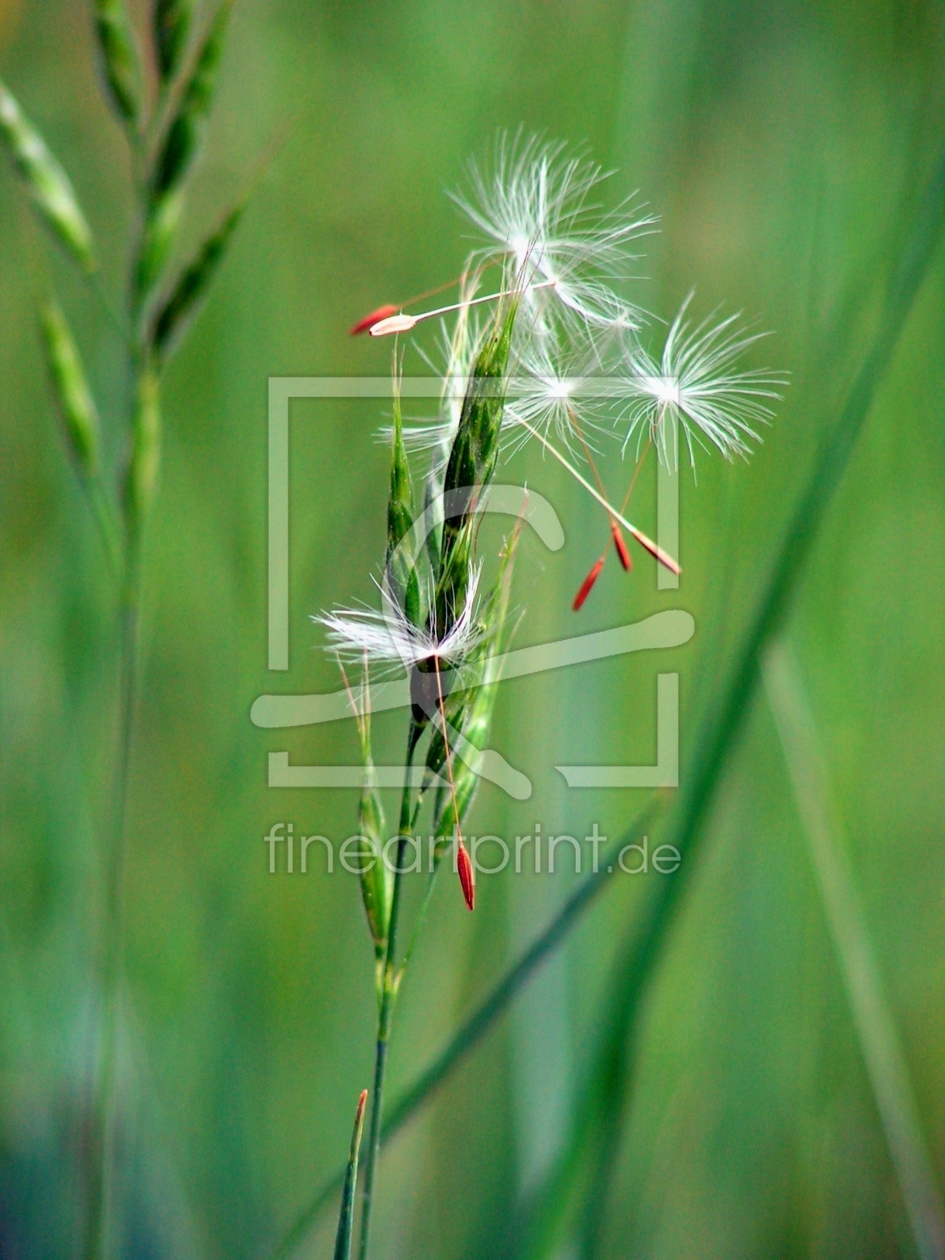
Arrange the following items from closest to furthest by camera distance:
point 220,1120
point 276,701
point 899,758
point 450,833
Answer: point 450,833, point 220,1120, point 276,701, point 899,758

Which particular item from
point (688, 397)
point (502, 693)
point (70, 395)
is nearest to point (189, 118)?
point (70, 395)

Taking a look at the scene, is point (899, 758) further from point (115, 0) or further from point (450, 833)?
point (115, 0)

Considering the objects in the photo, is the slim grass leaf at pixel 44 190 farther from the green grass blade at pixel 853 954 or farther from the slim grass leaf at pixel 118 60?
the green grass blade at pixel 853 954

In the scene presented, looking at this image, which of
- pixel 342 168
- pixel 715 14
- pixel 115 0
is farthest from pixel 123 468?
pixel 715 14

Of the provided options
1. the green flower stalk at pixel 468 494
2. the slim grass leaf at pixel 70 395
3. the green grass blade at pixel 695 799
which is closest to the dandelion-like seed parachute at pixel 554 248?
the green flower stalk at pixel 468 494

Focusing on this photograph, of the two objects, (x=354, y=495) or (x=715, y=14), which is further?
(x=715, y=14)

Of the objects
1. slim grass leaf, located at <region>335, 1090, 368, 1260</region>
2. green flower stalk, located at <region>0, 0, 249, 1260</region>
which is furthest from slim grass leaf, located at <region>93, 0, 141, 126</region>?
slim grass leaf, located at <region>335, 1090, 368, 1260</region>

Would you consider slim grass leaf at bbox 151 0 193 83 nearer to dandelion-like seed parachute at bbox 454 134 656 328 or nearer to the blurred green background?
dandelion-like seed parachute at bbox 454 134 656 328

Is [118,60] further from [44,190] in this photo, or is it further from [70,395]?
[70,395]
